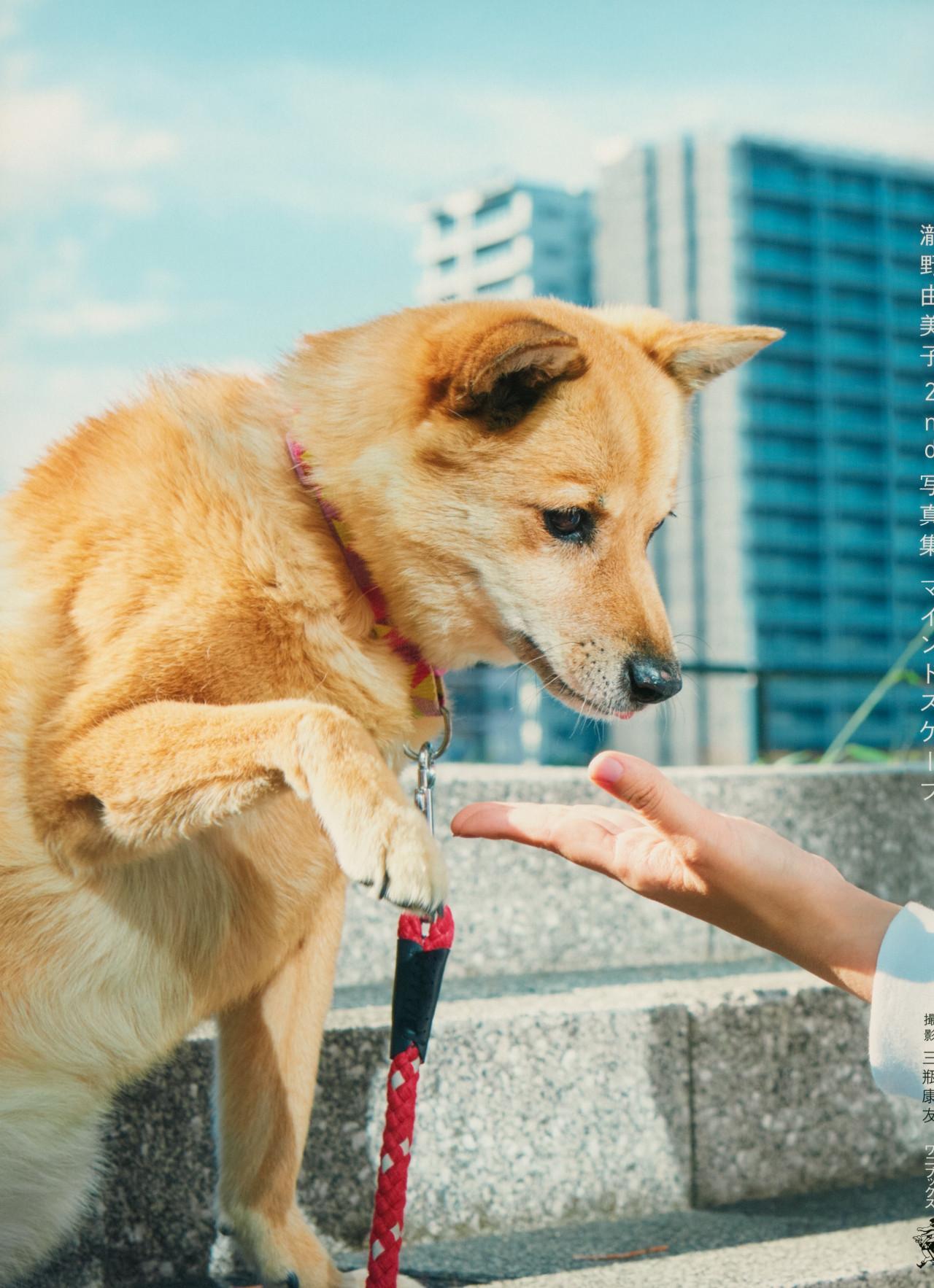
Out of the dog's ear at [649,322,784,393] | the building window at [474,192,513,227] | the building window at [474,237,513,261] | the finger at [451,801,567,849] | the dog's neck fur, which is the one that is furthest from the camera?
the building window at [474,192,513,227]

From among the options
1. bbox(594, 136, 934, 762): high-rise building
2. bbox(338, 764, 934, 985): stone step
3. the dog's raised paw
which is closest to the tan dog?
the dog's raised paw

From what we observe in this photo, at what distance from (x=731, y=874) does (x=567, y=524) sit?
0.52 metres

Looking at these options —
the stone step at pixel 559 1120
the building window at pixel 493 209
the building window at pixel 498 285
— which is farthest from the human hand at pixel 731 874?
the building window at pixel 493 209

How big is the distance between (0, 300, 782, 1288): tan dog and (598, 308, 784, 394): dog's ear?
0.13 meters

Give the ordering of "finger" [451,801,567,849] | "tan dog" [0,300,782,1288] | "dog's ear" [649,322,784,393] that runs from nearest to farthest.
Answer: "tan dog" [0,300,782,1288] < "finger" [451,801,567,849] < "dog's ear" [649,322,784,393]

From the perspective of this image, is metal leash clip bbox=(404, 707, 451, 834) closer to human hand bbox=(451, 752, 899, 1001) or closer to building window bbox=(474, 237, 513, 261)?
human hand bbox=(451, 752, 899, 1001)

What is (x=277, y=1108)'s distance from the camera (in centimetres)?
153

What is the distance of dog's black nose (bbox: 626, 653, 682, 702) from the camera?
4.93 ft

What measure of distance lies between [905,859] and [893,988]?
1284mm

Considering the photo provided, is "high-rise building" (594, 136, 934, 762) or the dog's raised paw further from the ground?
"high-rise building" (594, 136, 934, 762)

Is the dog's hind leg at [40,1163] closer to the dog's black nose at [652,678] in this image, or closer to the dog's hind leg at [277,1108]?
the dog's hind leg at [277,1108]

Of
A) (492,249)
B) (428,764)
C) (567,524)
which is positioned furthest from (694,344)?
(492,249)

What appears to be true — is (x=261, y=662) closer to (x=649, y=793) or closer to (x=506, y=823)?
(x=506, y=823)

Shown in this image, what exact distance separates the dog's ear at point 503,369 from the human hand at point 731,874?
525mm
